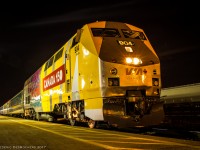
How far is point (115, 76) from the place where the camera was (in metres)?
10.7

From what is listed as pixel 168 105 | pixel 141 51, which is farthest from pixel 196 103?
pixel 141 51

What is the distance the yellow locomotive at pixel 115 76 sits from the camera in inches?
418

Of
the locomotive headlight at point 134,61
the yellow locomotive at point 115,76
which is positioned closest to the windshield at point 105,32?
the yellow locomotive at point 115,76

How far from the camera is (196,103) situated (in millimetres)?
17391

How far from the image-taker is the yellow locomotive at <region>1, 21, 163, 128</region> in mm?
10617

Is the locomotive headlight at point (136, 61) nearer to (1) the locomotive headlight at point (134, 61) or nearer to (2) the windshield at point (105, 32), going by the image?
(1) the locomotive headlight at point (134, 61)

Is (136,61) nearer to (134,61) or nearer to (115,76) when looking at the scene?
(134,61)

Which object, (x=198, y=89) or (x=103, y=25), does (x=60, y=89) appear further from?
(x=198, y=89)

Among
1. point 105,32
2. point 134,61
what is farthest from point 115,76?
point 105,32

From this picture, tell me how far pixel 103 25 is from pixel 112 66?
2265 mm

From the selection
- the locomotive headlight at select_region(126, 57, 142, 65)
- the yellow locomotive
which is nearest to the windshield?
the yellow locomotive

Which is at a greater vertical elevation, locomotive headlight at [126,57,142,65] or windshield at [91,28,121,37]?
windshield at [91,28,121,37]

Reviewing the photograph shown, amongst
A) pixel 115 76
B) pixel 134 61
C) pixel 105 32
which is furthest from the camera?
pixel 105 32

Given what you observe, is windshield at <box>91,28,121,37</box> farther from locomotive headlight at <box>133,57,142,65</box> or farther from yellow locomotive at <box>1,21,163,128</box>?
locomotive headlight at <box>133,57,142,65</box>
